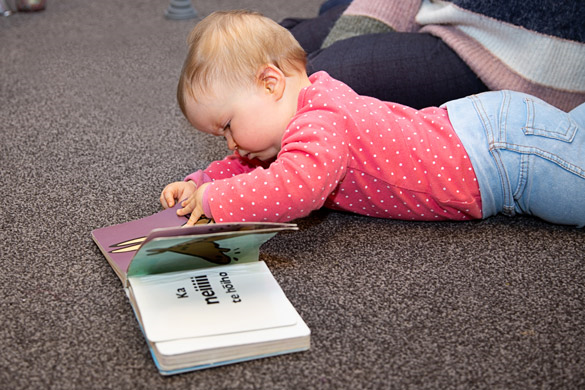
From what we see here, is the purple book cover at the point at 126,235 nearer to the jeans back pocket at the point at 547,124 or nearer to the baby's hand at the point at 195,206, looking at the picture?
the baby's hand at the point at 195,206

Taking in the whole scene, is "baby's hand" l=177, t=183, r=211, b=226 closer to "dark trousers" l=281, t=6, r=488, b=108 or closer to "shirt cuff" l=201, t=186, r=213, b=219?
"shirt cuff" l=201, t=186, r=213, b=219

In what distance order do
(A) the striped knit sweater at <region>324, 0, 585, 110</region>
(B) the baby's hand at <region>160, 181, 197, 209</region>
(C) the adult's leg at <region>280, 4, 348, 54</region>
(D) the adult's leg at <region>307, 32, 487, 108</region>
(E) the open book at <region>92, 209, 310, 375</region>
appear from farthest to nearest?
(C) the adult's leg at <region>280, 4, 348, 54</region> < (D) the adult's leg at <region>307, 32, 487, 108</region> < (A) the striped knit sweater at <region>324, 0, 585, 110</region> < (B) the baby's hand at <region>160, 181, 197, 209</region> < (E) the open book at <region>92, 209, 310, 375</region>

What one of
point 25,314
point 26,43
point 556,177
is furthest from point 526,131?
point 26,43

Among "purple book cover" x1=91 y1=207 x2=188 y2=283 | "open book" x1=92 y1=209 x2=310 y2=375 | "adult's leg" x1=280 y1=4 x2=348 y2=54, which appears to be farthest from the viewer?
"adult's leg" x1=280 y1=4 x2=348 y2=54

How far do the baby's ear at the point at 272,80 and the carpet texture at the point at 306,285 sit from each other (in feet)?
0.67

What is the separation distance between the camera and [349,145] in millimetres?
844

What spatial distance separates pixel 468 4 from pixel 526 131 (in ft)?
1.11

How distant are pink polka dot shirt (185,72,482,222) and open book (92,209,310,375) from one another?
0.07 m

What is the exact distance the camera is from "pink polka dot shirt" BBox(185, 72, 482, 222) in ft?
2.56

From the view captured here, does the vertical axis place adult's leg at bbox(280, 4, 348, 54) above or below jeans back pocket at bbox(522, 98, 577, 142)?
below

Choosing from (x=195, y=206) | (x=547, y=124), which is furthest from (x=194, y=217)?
(x=547, y=124)

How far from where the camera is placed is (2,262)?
80cm

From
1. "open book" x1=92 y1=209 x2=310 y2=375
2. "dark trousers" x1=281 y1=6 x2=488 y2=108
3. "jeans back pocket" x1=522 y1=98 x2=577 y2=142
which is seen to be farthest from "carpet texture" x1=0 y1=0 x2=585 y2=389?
"dark trousers" x1=281 y1=6 x2=488 y2=108

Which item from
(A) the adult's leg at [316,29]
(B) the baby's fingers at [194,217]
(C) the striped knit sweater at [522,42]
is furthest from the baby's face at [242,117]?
(A) the adult's leg at [316,29]
